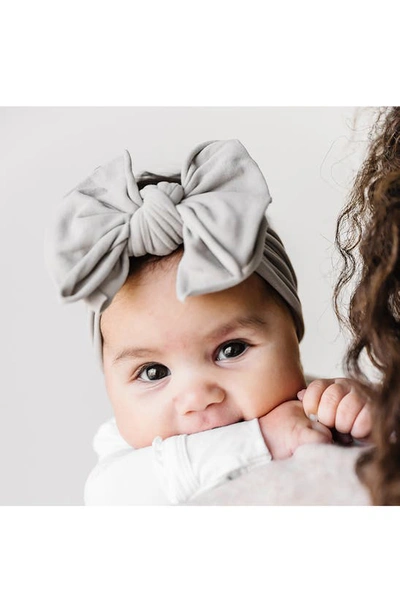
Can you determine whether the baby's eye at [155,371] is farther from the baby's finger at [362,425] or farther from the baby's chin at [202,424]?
the baby's finger at [362,425]

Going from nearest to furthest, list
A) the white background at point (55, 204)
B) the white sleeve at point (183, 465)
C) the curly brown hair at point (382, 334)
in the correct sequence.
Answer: the curly brown hair at point (382, 334)
the white sleeve at point (183, 465)
the white background at point (55, 204)

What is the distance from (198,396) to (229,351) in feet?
0.29

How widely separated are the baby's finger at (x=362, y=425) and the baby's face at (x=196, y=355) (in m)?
0.14

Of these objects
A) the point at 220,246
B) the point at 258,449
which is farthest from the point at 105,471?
the point at 220,246

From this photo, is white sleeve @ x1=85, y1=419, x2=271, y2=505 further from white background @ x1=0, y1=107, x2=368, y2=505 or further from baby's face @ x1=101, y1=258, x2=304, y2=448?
white background @ x1=0, y1=107, x2=368, y2=505

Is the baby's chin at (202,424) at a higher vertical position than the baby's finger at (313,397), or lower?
lower

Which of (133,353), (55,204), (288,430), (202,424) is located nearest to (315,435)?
(288,430)

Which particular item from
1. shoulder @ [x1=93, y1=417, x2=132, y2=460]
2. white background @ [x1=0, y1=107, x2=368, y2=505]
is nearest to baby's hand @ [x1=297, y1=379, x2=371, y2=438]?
shoulder @ [x1=93, y1=417, x2=132, y2=460]

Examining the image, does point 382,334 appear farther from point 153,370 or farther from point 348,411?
point 153,370

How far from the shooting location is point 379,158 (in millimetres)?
1408

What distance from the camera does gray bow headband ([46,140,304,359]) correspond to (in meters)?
1.21

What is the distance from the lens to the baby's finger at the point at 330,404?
124cm

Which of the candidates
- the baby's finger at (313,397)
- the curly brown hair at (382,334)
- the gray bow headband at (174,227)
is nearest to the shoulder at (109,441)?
the gray bow headband at (174,227)

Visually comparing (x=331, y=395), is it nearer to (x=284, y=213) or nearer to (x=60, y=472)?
(x=284, y=213)
